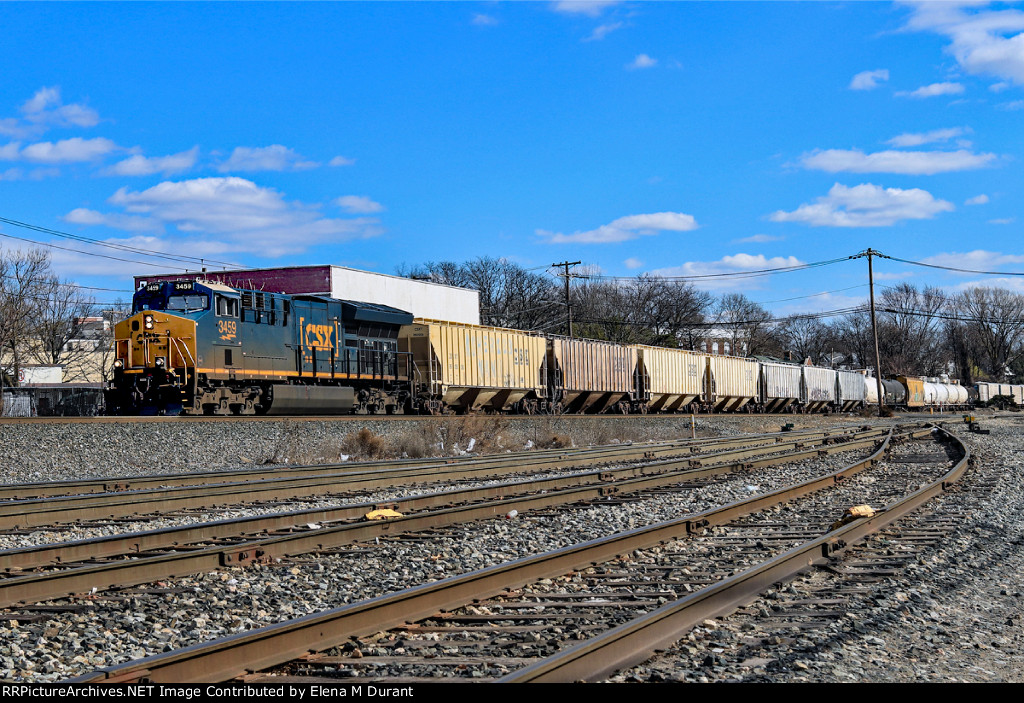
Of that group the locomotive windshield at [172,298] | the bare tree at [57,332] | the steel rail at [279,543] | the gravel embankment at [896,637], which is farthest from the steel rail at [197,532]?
the bare tree at [57,332]

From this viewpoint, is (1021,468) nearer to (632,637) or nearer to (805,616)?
(805,616)

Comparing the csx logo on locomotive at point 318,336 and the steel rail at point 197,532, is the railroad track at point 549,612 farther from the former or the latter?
the csx logo on locomotive at point 318,336

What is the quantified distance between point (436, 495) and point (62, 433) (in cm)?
1014

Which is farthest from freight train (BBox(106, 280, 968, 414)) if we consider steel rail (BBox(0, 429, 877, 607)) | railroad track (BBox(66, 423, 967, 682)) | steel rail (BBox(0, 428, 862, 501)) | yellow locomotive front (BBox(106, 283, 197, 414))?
railroad track (BBox(66, 423, 967, 682))

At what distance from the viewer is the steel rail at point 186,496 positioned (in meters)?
9.79

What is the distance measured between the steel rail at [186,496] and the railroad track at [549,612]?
5.85 m

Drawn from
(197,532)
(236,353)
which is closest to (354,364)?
(236,353)

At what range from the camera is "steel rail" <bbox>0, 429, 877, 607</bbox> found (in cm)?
611

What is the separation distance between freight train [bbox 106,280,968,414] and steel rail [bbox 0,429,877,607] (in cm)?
1081

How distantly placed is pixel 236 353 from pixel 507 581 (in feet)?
54.6

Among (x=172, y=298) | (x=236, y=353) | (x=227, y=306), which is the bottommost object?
(x=236, y=353)

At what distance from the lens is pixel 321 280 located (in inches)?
1743

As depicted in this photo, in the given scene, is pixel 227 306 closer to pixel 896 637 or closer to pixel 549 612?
pixel 549 612

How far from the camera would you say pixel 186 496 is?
11.1 meters
